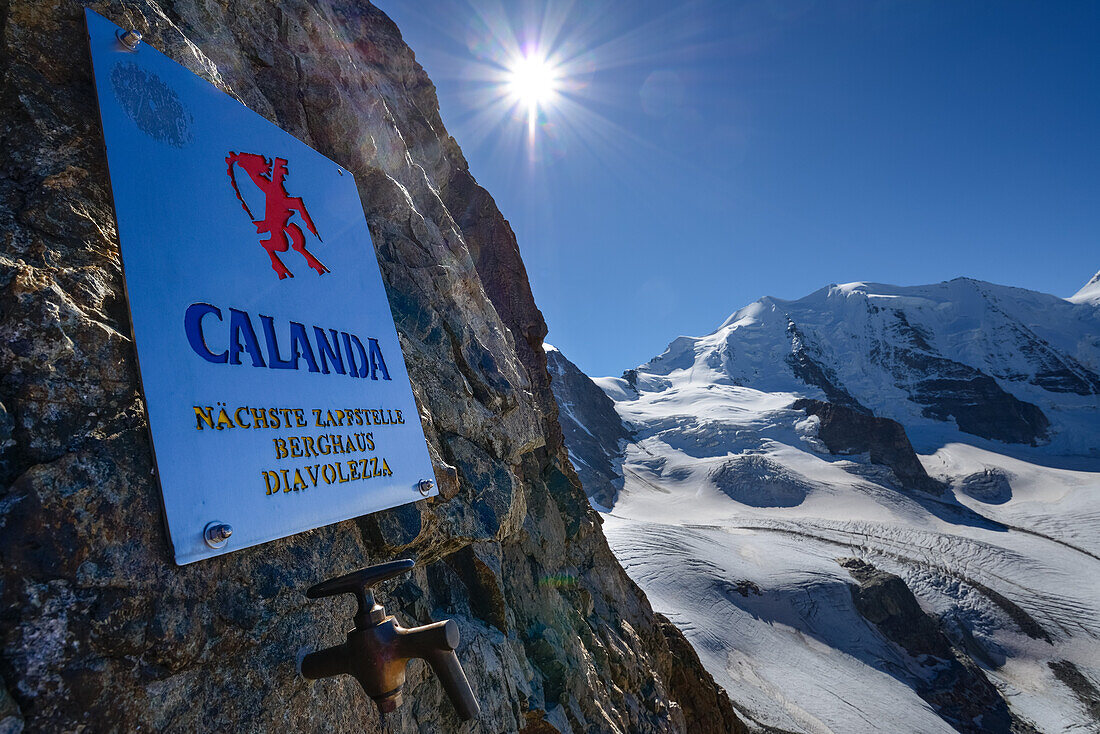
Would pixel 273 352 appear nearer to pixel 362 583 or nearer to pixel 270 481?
pixel 270 481

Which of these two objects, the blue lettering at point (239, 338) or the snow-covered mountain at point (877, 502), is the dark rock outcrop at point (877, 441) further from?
the blue lettering at point (239, 338)

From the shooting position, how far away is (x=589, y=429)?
9594 centimetres

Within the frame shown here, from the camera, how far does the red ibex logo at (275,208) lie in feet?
9.79

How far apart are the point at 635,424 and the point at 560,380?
19.4m

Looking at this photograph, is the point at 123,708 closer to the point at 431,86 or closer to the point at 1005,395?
the point at 431,86

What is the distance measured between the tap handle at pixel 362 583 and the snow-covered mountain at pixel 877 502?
76.0 feet

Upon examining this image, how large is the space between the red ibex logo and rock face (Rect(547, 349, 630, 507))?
6852 centimetres

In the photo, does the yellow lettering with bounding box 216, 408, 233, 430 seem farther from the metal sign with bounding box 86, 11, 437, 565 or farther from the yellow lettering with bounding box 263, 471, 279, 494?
the yellow lettering with bounding box 263, 471, 279, 494

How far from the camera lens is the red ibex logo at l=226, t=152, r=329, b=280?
2984 mm

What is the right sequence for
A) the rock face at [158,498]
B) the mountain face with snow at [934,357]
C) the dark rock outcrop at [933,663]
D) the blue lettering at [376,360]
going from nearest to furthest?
the rock face at [158,498], the blue lettering at [376,360], the dark rock outcrop at [933,663], the mountain face with snow at [934,357]

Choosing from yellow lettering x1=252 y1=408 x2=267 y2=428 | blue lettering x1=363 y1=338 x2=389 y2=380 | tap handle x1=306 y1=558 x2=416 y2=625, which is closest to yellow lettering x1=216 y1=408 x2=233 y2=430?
yellow lettering x1=252 y1=408 x2=267 y2=428

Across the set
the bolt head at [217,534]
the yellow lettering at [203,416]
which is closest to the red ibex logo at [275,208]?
the yellow lettering at [203,416]

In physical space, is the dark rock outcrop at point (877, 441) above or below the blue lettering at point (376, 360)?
below

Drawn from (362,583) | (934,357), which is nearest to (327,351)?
(362,583)
